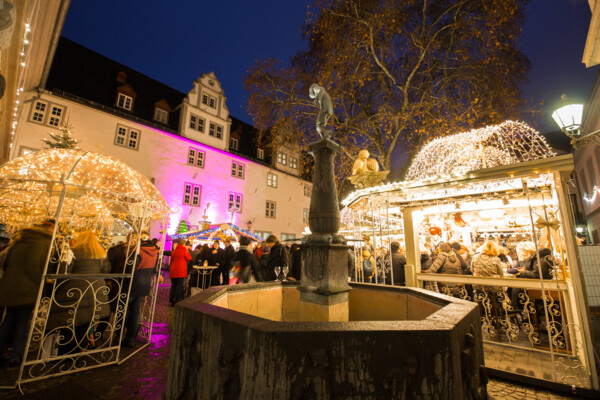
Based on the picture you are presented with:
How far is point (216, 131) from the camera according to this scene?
23.6 meters

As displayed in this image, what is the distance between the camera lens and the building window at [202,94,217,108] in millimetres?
23047

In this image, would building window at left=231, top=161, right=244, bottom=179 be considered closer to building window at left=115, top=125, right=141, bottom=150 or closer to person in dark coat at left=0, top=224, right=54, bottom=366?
building window at left=115, top=125, right=141, bottom=150

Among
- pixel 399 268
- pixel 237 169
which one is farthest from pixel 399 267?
pixel 237 169

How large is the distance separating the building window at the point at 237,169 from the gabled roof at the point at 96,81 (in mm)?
5686

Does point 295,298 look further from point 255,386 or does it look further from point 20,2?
point 20,2

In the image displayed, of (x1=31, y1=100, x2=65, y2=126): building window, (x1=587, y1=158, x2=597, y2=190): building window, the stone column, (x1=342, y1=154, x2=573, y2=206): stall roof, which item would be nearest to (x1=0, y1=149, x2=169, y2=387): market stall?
the stone column

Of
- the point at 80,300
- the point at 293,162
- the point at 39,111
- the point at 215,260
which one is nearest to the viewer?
the point at 80,300

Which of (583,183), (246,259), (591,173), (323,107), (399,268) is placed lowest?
(399,268)

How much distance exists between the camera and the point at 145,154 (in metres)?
18.8

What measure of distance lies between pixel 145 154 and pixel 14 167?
48.8 ft

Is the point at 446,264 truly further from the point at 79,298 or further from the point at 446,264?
the point at 79,298

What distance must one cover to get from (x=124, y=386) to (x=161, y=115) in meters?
21.5

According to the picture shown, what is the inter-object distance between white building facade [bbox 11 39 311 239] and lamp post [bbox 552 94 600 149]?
457 inches

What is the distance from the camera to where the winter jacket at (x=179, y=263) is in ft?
25.1
